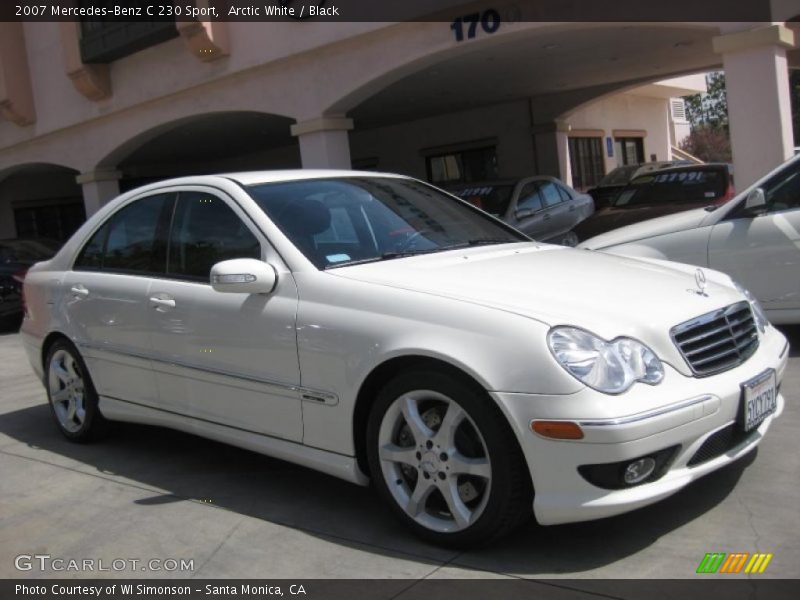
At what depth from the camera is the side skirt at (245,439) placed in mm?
3771

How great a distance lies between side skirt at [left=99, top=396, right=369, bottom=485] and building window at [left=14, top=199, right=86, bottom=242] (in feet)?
68.5

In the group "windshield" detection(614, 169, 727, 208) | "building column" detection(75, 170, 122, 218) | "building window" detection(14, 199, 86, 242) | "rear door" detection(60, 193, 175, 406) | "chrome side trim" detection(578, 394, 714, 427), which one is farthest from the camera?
"building window" detection(14, 199, 86, 242)

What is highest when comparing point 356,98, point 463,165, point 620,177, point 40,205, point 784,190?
point 356,98

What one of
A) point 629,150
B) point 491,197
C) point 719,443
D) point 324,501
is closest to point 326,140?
point 491,197

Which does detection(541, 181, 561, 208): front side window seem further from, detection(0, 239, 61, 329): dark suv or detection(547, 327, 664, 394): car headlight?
detection(547, 327, 664, 394): car headlight

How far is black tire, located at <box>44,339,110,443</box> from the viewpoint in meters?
5.33

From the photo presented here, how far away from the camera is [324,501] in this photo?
166 inches

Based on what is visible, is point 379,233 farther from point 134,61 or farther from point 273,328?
point 134,61

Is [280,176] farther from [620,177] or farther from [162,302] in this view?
[620,177]

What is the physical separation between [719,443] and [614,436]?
629 millimetres

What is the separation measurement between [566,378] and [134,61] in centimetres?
1475

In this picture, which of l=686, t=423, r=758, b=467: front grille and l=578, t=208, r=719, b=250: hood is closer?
l=686, t=423, r=758, b=467: front grille

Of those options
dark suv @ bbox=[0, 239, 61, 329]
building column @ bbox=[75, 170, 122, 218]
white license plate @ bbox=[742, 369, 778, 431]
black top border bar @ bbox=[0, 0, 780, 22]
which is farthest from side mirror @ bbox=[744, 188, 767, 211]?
building column @ bbox=[75, 170, 122, 218]

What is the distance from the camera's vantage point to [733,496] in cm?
377
